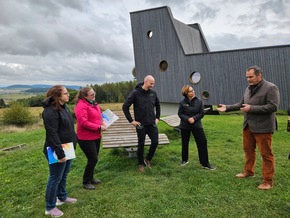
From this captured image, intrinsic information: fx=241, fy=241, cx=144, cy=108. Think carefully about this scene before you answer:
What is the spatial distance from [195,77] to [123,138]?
11107 mm

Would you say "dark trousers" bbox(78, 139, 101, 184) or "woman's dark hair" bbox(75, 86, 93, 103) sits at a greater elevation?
"woman's dark hair" bbox(75, 86, 93, 103)

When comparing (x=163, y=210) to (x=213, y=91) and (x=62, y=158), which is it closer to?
(x=62, y=158)

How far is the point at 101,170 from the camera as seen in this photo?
5012mm

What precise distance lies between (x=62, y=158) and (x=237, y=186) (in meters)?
2.84

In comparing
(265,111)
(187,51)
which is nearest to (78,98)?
(265,111)

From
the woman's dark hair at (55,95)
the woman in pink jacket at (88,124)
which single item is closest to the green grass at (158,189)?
the woman in pink jacket at (88,124)

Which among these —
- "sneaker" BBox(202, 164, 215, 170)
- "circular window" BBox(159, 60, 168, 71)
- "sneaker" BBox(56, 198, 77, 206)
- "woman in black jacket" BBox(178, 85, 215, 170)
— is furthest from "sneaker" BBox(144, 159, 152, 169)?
"circular window" BBox(159, 60, 168, 71)

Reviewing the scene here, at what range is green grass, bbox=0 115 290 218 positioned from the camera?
333 centimetres

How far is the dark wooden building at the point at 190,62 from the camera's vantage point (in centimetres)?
1257

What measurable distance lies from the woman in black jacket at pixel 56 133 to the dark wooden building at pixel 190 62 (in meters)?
12.2

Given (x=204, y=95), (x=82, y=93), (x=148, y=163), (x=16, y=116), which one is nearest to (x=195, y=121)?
(x=148, y=163)

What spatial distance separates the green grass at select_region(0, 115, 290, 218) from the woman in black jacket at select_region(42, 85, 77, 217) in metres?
0.30

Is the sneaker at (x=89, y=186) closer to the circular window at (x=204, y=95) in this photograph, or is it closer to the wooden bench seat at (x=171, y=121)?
the wooden bench seat at (x=171, y=121)

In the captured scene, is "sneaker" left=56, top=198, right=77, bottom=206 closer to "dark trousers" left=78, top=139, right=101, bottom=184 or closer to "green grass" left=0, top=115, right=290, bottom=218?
"green grass" left=0, top=115, right=290, bottom=218
